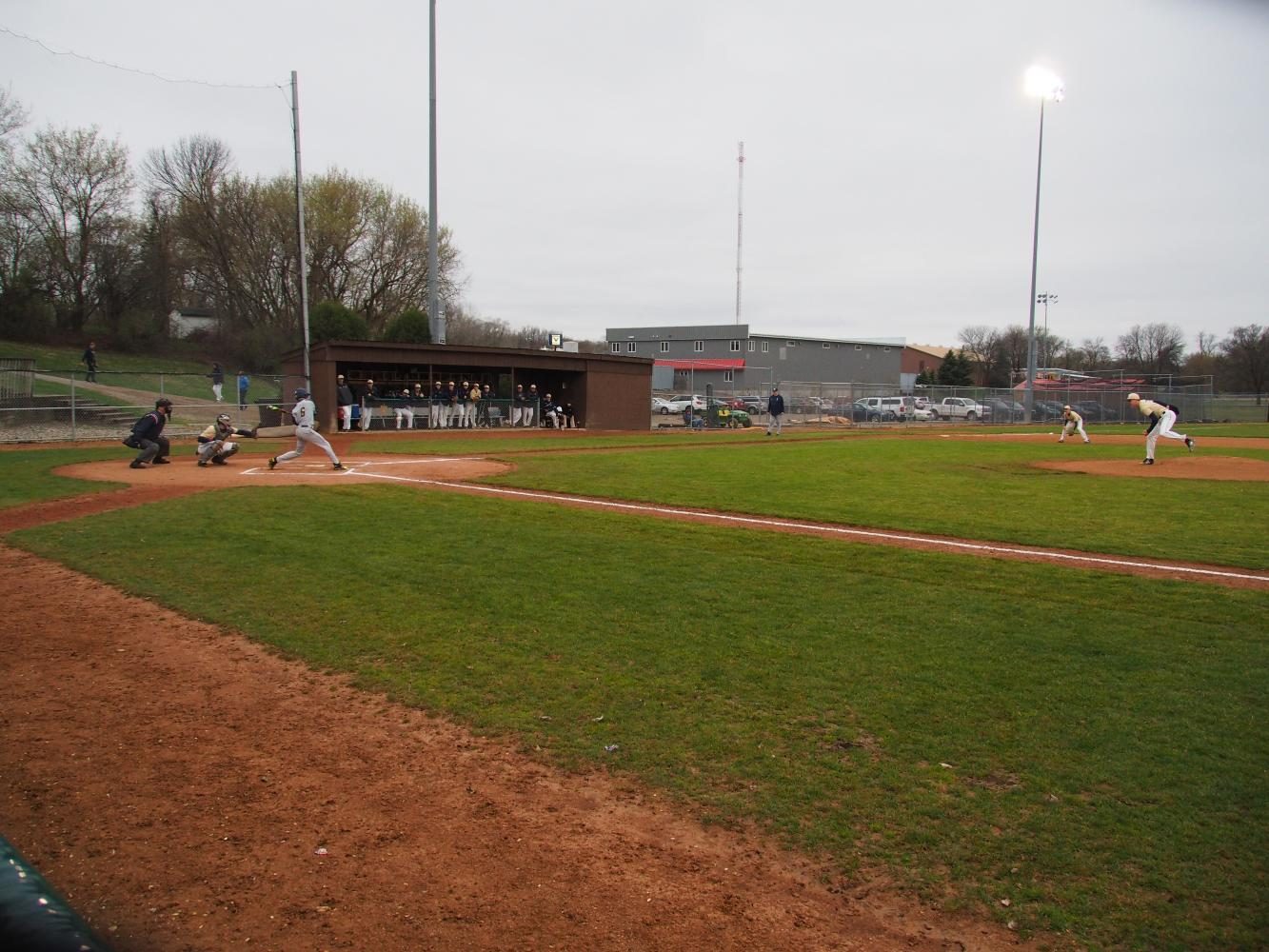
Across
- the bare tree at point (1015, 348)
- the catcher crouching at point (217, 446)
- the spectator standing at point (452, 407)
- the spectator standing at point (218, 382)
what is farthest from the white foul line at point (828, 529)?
the bare tree at point (1015, 348)

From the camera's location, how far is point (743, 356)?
8075cm

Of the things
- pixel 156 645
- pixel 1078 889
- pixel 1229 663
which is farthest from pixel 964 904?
pixel 156 645

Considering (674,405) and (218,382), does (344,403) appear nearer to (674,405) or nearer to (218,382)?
(218,382)

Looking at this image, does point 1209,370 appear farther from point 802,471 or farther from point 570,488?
point 570,488

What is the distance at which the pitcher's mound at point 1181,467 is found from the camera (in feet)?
62.4

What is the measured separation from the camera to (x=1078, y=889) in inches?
146

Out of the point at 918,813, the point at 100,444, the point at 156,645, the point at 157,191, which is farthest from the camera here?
the point at 157,191

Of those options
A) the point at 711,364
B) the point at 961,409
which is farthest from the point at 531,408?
the point at 711,364

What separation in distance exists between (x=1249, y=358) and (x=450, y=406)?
215 ft

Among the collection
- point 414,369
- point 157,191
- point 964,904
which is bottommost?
point 964,904

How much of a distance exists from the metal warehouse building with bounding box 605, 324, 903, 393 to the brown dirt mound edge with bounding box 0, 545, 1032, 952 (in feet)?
235

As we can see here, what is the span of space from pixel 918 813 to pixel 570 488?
1176 centimetres

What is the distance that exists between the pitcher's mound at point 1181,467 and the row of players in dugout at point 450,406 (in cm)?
2092

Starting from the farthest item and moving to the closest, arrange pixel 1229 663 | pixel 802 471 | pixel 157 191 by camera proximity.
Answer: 1. pixel 157 191
2. pixel 802 471
3. pixel 1229 663
